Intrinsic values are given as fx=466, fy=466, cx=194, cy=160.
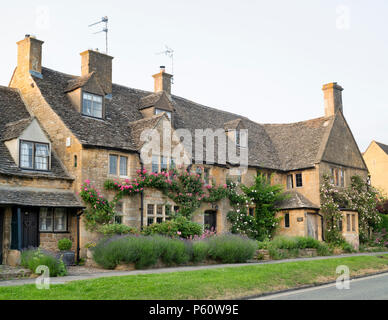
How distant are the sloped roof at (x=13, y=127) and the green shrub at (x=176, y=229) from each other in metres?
4.91

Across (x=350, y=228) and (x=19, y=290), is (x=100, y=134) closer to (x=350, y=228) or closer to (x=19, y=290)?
(x=19, y=290)

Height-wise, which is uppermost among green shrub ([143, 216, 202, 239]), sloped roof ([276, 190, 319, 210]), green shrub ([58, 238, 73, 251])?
sloped roof ([276, 190, 319, 210])

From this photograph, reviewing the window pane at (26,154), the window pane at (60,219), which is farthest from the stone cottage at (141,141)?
the window pane at (60,219)

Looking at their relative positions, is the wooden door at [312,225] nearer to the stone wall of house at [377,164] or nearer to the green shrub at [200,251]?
the green shrub at [200,251]

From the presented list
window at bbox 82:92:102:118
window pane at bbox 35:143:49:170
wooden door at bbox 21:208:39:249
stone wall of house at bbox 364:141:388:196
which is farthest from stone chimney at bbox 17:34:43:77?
stone wall of house at bbox 364:141:388:196

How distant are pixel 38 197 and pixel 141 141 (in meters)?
6.51

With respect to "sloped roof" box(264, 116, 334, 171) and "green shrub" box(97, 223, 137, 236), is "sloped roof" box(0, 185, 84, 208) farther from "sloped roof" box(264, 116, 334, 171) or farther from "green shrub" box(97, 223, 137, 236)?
"sloped roof" box(264, 116, 334, 171)

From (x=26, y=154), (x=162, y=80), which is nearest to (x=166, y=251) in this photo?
(x=26, y=154)

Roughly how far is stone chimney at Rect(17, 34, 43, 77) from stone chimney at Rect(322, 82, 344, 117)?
22169 millimetres

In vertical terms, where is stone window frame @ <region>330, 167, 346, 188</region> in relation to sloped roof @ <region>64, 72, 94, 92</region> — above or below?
below

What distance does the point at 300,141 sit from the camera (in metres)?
36.9

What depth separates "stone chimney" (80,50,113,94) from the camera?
92.0 ft

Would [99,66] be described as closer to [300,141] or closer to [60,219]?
[60,219]

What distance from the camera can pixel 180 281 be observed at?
44.4 feet
